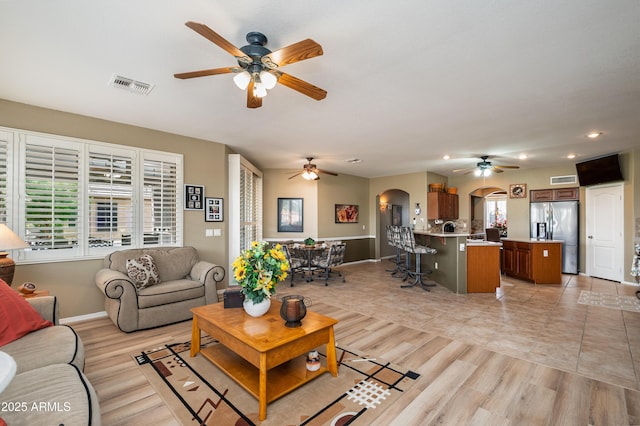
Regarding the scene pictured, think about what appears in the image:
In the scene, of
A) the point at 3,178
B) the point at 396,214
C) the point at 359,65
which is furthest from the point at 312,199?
the point at 3,178

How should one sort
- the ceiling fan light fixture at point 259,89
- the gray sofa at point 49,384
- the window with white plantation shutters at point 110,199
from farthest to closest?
1. the window with white plantation shutters at point 110,199
2. the ceiling fan light fixture at point 259,89
3. the gray sofa at point 49,384

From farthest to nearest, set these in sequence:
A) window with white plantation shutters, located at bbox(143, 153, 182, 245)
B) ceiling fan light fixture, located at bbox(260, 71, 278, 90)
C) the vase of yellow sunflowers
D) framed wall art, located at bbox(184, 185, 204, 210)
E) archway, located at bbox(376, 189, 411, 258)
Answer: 1. archway, located at bbox(376, 189, 411, 258)
2. framed wall art, located at bbox(184, 185, 204, 210)
3. window with white plantation shutters, located at bbox(143, 153, 182, 245)
4. the vase of yellow sunflowers
5. ceiling fan light fixture, located at bbox(260, 71, 278, 90)

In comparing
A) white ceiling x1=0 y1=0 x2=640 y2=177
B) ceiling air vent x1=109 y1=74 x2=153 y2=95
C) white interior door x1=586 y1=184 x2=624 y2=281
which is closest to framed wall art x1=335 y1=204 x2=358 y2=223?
white ceiling x1=0 y1=0 x2=640 y2=177

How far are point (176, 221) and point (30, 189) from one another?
5.59ft

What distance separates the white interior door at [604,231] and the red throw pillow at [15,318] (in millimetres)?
9401

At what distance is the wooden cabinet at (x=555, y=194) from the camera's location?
278 inches

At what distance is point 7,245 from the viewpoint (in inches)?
111

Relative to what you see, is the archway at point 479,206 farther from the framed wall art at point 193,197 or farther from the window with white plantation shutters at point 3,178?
the window with white plantation shutters at point 3,178

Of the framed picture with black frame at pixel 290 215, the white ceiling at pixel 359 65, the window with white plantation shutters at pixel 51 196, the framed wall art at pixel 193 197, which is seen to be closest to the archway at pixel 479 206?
the white ceiling at pixel 359 65

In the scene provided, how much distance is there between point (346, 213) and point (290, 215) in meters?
1.83

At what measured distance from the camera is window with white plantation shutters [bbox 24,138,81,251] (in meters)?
3.49

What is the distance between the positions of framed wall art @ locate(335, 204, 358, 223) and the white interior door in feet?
18.7

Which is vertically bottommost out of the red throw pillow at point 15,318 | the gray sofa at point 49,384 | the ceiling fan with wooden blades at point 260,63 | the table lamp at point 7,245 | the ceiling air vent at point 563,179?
the gray sofa at point 49,384

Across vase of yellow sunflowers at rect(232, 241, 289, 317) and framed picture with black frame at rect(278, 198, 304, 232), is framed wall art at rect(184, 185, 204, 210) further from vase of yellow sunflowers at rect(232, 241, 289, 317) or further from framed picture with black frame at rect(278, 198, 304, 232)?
framed picture with black frame at rect(278, 198, 304, 232)
